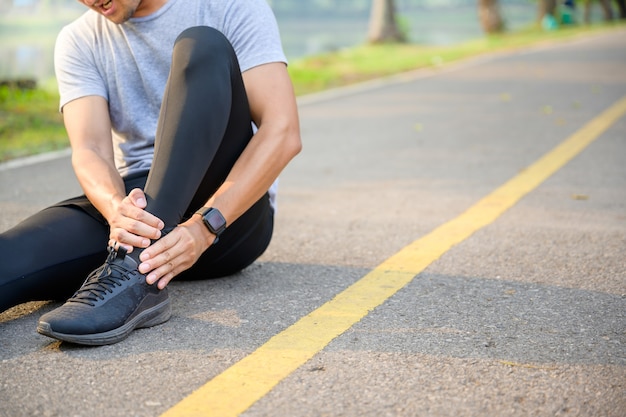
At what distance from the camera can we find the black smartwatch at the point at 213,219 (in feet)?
9.03

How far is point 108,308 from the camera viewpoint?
2600 millimetres

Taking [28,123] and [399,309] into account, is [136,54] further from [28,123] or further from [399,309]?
[28,123]

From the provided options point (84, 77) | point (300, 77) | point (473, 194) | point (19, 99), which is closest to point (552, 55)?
point (300, 77)

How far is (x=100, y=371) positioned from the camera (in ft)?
7.96

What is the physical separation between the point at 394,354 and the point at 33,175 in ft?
12.2

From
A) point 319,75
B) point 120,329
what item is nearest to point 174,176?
point 120,329

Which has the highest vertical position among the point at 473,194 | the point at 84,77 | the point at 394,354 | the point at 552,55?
the point at 84,77

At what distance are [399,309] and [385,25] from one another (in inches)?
756

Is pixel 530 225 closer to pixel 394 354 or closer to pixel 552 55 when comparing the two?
pixel 394 354

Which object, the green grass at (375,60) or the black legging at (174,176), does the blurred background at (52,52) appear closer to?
the green grass at (375,60)

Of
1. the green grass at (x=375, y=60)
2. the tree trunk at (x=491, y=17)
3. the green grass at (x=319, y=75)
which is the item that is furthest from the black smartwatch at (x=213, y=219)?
the tree trunk at (x=491, y=17)

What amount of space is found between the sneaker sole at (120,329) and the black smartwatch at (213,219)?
267 mm

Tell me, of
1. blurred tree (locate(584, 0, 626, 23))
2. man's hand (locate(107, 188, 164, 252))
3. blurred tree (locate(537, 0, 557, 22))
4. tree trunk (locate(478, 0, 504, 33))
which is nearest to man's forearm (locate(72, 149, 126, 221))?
man's hand (locate(107, 188, 164, 252))

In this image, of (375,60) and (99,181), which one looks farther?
(375,60)
